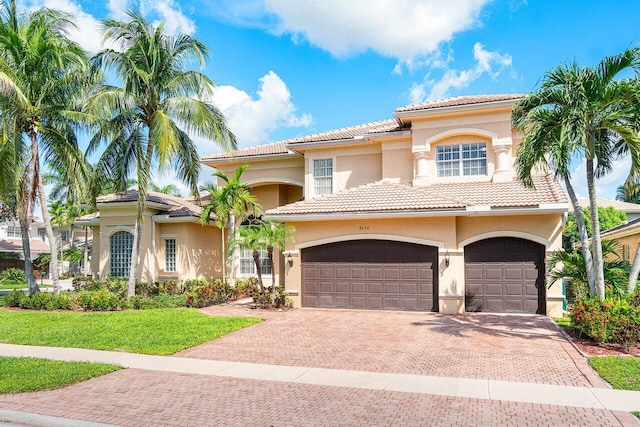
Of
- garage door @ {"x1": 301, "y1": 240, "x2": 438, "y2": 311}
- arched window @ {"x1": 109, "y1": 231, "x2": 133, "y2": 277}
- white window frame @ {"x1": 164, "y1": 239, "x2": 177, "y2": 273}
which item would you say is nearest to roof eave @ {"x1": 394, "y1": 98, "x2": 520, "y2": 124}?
garage door @ {"x1": 301, "y1": 240, "x2": 438, "y2": 311}

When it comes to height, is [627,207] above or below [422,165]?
below

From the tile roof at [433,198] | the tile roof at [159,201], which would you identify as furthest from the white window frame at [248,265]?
the tile roof at [433,198]

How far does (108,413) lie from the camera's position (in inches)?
269

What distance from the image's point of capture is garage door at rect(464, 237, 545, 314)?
15727 millimetres

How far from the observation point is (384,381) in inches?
328

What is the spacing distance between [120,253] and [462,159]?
684 inches

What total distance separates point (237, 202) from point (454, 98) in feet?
36.1

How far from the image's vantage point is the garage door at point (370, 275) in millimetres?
16641

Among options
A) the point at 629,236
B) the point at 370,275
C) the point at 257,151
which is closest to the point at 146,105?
the point at 257,151

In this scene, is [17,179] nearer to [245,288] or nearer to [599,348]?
[245,288]

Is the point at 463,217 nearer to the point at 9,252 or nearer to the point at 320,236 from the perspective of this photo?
the point at 320,236

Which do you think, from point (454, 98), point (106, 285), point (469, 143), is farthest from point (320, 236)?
point (106, 285)

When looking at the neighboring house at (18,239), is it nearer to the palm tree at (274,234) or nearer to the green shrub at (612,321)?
the palm tree at (274,234)

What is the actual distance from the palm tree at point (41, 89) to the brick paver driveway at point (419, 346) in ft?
39.0
